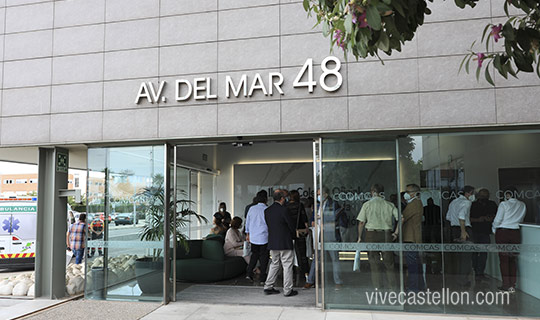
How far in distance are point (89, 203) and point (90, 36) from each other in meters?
2.74

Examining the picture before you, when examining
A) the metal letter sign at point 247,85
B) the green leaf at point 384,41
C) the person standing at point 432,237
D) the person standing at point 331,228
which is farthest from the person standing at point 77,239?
the green leaf at point 384,41

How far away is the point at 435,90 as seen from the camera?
19.0 ft

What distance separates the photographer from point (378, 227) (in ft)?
19.8

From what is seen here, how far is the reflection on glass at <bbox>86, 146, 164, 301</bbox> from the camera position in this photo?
674 centimetres

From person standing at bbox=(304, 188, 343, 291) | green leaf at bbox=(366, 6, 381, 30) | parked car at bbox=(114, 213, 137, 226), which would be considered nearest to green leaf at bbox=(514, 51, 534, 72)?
green leaf at bbox=(366, 6, 381, 30)

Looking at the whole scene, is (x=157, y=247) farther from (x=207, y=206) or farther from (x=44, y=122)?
(x=207, y=206)

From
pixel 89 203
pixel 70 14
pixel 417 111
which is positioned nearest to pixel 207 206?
pixel 89 203

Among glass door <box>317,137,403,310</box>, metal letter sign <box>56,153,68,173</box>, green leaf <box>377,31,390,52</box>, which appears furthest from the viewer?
metal letter sign <box>56,153,68,173</box>

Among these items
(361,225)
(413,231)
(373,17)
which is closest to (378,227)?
(361,225)

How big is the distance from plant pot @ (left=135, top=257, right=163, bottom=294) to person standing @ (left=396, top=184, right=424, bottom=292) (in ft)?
12.2

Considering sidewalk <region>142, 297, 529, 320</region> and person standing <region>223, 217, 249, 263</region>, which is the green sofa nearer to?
person standing <region>223, 217, 249, 263</region>

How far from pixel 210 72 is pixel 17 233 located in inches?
282

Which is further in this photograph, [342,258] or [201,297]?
[201,297]

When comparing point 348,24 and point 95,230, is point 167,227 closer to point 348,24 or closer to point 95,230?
point 95,230
